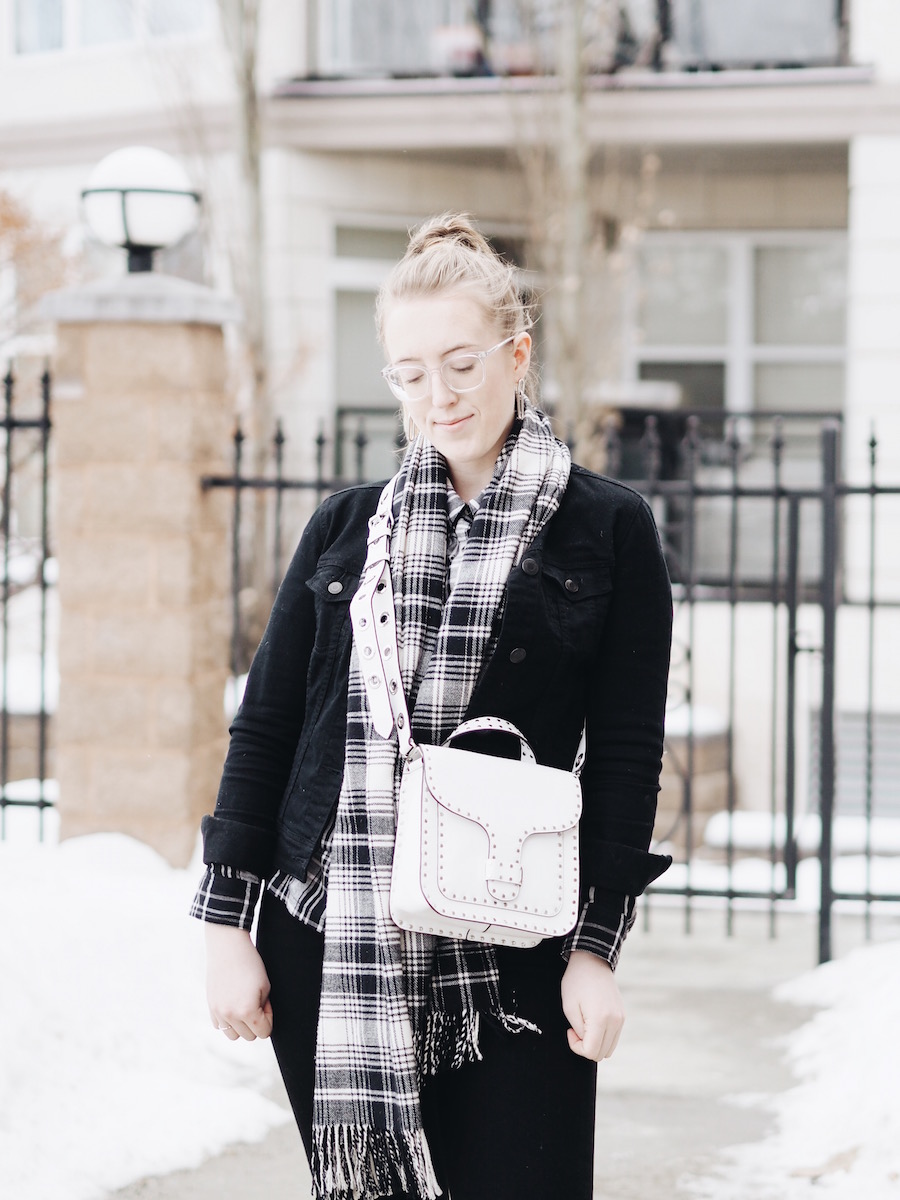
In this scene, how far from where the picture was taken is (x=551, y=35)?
995 centimetres

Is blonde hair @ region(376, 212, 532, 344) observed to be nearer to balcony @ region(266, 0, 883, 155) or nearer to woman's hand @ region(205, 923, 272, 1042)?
woman's hand @ region(205, 923, 272, 1042)

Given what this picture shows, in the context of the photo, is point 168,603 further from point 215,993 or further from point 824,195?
point 824,195

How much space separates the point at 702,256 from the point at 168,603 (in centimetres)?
741

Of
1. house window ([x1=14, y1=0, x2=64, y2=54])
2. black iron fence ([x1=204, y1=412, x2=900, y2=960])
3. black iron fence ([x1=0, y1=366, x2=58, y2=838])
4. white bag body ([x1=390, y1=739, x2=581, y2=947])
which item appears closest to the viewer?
white bag body ([x1=390, y1=739, x2=581, y2=947])

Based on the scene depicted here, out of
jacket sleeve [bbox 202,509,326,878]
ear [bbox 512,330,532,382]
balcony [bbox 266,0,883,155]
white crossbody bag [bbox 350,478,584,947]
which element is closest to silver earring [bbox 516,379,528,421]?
ear [bbox 512,330,532,382]

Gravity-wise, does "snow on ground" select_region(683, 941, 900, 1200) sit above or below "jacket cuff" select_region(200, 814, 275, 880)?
below

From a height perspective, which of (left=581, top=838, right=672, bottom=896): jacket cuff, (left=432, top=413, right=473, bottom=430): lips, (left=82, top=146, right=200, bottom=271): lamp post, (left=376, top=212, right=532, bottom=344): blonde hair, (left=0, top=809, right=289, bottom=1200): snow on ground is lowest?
(left=0, top=809, right=289, bottom=1200): snow on ground

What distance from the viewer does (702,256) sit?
11.5m

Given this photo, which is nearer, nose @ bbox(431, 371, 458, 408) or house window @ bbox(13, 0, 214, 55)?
nose @ bbox(431, 371, 458, 408)

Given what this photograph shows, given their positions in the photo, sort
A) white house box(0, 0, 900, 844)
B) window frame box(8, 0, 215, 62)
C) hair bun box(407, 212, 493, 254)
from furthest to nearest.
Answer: window frame box(8, 0, 215, 62) < white house box(0, 0, 900, 844) < hair bun box(407, 212, 493, 254)

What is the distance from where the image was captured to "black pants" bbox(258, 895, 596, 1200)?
190 centimetres

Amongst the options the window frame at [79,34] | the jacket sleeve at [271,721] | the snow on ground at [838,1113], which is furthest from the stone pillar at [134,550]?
the window frame at [79,34]

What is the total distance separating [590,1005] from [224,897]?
52 centimetres

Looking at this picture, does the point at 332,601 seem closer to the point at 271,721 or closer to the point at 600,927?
the point at 271,721
